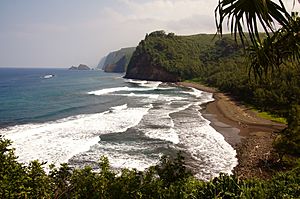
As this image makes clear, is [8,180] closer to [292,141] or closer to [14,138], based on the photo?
[292,141]

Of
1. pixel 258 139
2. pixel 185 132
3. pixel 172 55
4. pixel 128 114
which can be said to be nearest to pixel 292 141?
pixel 258 139

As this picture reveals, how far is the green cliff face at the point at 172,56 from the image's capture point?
10606cm

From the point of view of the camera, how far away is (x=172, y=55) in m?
121

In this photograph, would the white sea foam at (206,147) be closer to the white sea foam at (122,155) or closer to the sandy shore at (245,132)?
the sandy shore at (245,132)

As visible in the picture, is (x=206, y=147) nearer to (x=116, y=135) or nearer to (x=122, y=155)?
(x=122, y=155)

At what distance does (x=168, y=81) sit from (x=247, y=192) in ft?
314

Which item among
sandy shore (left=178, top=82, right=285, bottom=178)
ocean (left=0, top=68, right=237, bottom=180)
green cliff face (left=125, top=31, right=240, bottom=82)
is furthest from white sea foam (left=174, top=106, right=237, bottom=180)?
green cliff face (left=125, top=31, right=240, bottom=82)

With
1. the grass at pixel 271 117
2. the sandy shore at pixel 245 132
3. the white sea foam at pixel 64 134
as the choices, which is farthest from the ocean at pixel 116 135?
the grass at pixel 271 117

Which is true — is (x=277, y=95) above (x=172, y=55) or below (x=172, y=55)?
below

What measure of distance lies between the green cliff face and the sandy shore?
5369 cm

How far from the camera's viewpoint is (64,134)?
102 ft

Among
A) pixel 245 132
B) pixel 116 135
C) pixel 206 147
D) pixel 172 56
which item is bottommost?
pixel 245 132

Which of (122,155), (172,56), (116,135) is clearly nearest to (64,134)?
(116,135)

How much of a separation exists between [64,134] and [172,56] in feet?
304
